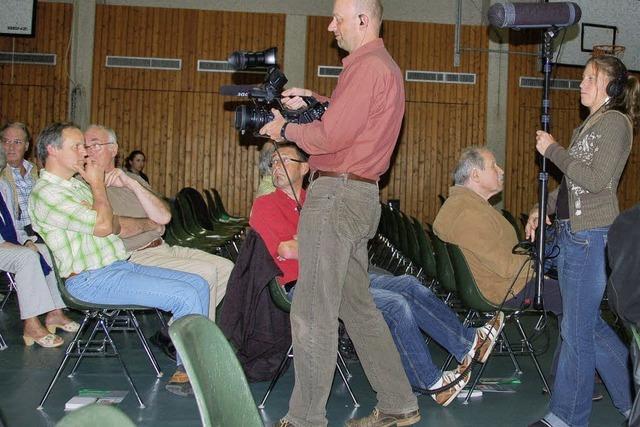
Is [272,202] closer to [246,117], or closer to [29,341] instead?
[246,117]

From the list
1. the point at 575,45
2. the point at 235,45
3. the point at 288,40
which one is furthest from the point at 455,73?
the point at 235,45

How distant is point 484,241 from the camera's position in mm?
3883

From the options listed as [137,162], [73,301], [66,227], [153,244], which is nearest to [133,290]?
[73,301]

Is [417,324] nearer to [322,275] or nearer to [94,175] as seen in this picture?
[322,275]

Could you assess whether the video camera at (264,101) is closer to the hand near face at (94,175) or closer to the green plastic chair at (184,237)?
the hand near face at (94,175)

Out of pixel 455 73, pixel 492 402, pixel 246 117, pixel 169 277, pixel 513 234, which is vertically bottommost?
pixel 492 402

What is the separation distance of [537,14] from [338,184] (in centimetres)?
122

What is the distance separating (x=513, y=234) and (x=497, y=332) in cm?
61

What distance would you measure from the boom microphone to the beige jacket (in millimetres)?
1064

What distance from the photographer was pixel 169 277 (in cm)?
374

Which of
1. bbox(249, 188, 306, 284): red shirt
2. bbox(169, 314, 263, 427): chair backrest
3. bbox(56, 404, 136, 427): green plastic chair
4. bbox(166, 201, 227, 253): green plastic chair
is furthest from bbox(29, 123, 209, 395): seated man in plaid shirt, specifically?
bbox(56, 404, 136, 427): green plastic chair

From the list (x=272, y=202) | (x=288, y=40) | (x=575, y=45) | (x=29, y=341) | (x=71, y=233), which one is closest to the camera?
(x=71, y=233)

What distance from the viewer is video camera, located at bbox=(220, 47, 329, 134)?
2.88m

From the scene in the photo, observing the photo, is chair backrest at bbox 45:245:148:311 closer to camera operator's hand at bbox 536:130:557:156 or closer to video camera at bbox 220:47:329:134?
video camera at bbox 220:47:329:134
